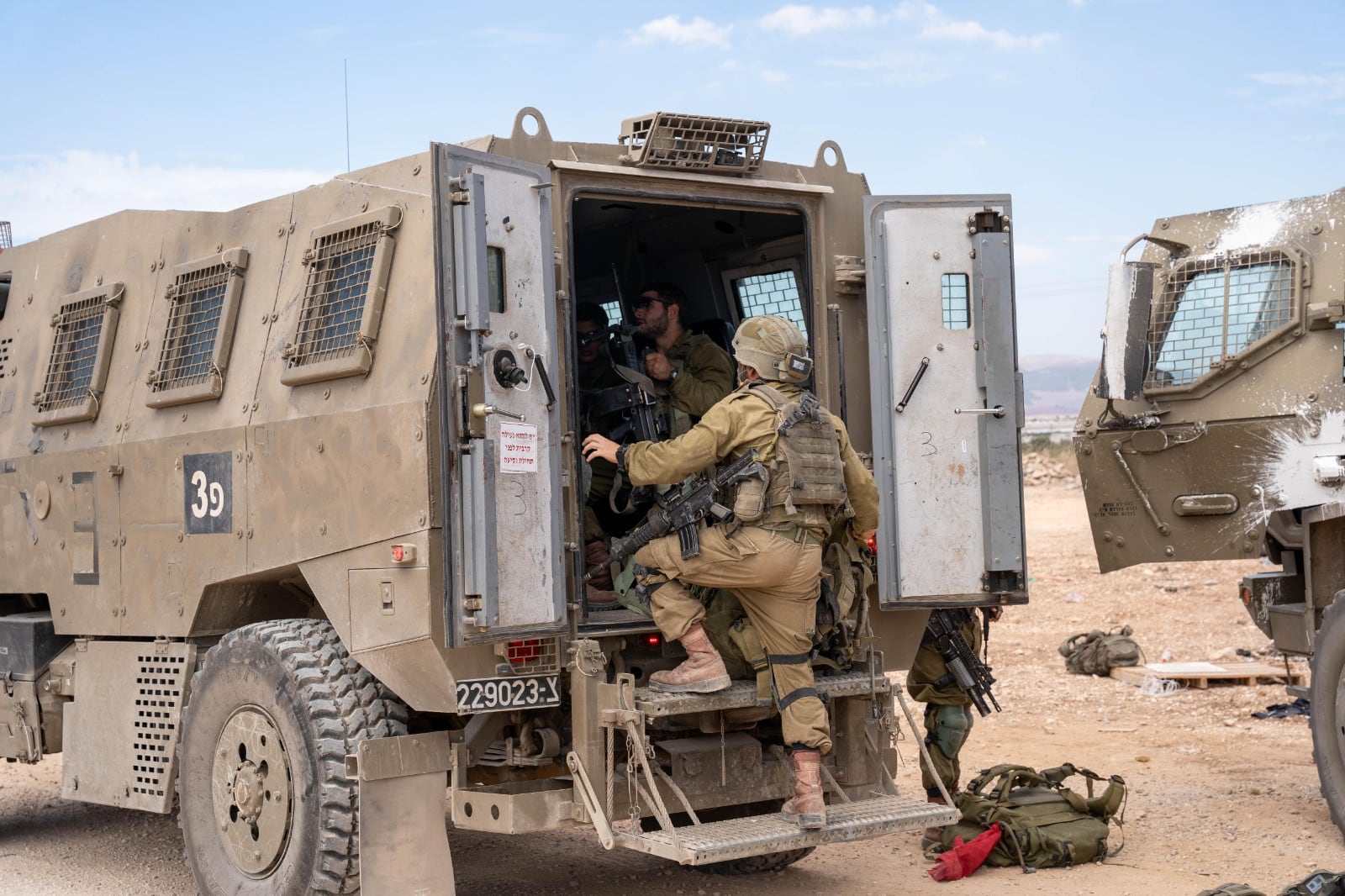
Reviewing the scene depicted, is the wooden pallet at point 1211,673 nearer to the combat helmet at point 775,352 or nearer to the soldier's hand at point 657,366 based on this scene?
the soldier's hand at point 657,366

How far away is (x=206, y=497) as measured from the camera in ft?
21.2

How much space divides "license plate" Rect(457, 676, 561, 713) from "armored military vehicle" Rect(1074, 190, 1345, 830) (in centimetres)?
325

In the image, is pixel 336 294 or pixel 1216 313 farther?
pixel 1216 313

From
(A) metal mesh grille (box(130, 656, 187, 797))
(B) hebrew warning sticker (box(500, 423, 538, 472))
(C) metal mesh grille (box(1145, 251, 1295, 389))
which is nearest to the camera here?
(B) hebrew warning sticker (box(500, 423, 538, 472))

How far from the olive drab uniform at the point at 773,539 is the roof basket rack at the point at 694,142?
986 millimetres

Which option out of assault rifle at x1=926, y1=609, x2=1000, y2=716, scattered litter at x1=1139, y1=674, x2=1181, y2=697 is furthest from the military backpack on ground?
assault rifle at x1=926, y1=609, x2=1000, y2=716

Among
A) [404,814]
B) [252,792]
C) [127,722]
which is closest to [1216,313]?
[404,814]

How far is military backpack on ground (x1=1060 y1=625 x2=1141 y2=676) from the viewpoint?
12.8 m

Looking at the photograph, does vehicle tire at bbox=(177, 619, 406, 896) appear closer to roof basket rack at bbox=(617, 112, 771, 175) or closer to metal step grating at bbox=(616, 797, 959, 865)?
metal step grating at bbox=(616, 797, 959, 865)

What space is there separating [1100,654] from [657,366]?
22.7 ft

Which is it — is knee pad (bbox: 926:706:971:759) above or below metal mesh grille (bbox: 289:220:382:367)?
below

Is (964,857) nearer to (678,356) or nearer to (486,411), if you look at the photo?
(678,356)

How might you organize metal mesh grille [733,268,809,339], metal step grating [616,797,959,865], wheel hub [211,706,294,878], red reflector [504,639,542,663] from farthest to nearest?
metal mesh grille [733,268,809,339], wheel hub [211,706,294,878], red reflector [504,639,542,663], metal step grating [616,797,959,865]

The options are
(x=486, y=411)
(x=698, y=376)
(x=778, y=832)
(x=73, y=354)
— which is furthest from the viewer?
(x=73, y=354)
